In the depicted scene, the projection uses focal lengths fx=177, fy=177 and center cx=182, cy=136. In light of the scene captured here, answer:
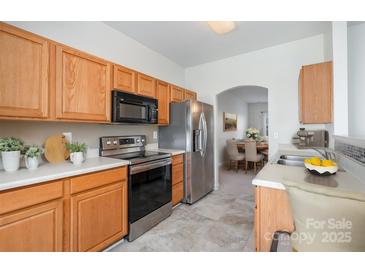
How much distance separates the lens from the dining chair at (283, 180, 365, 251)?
26.1 inches

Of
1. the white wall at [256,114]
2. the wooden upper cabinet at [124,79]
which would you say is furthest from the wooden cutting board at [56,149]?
the white wall at [256,114]

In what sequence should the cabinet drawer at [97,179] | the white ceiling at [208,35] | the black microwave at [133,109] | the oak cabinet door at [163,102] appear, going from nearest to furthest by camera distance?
the cabinet drawer at [97,179], the black microwave at [133,109], the white ceiling at [208,35], the oak cabinet door at [163,102]

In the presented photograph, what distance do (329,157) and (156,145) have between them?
2.40 m

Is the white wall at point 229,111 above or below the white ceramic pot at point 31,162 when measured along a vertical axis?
above

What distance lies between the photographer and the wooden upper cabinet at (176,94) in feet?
9.82

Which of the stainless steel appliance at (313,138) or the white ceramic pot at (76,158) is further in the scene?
the stainless steel appliance at (313,138)

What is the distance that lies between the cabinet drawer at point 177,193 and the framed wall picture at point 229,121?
12.7 feet

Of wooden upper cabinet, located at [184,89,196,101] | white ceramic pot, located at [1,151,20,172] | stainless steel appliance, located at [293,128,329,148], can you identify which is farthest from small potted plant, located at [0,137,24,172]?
stainless steel appliance, located at [293,128,329,148]

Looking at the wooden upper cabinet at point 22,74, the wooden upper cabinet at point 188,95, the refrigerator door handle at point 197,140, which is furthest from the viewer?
the wooden upper cabinet at point 188,95

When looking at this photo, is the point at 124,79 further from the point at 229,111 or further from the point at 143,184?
the point at 229,111

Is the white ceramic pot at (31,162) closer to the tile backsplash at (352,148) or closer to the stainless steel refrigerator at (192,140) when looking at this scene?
the stainless steel refrigerator at (192,140)

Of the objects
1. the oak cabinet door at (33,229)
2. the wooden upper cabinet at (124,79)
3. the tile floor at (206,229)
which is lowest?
the tile floor at (206,229)

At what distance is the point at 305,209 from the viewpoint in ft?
2.51
